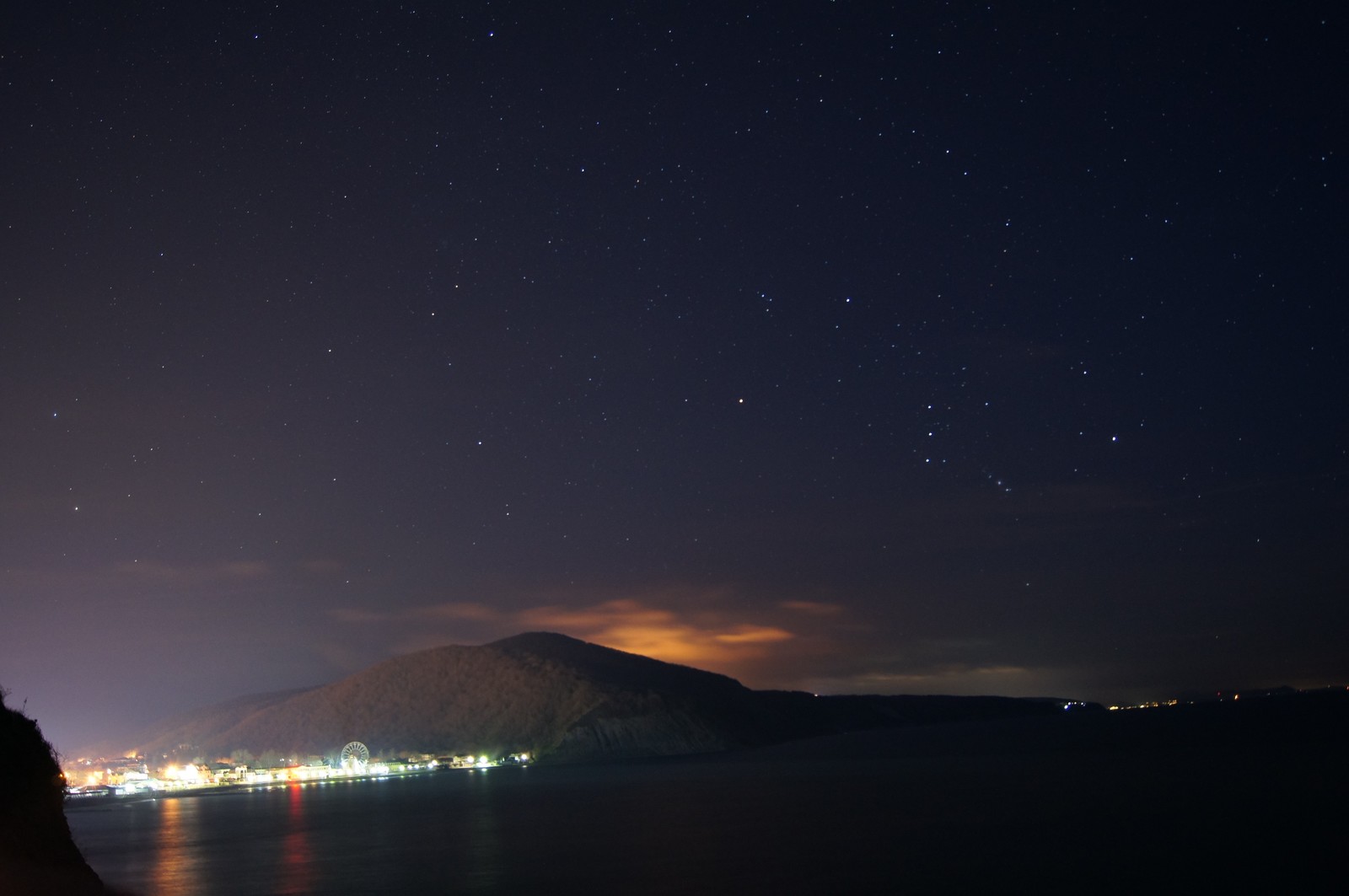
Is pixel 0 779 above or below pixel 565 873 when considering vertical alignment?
above

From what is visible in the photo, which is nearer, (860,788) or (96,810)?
(860,788)

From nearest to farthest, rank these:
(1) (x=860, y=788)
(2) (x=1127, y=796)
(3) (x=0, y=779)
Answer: (3) (x=0, y=779) < (2) (x=1127, y=796) < (1) (x=860, y=788)

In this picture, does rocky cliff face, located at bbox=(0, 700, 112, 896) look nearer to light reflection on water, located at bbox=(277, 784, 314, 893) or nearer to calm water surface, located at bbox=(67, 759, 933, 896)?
calm water surface, located at bbox=(67, 759, 933, 896)

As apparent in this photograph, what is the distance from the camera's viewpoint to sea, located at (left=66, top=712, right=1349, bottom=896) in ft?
140

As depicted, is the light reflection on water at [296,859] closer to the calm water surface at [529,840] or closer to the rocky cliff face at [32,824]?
the calm water surface at [529,840]

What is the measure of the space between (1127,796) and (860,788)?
23627 mm

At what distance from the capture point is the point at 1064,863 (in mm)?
44062

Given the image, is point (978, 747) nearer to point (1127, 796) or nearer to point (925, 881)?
point (1127, 796)

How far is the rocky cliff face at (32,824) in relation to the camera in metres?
27.5

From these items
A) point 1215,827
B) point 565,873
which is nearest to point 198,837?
point 565,873

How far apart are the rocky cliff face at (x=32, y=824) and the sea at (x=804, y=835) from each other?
1466 cm

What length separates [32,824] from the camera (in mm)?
29703

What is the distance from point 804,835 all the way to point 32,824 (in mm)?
38127

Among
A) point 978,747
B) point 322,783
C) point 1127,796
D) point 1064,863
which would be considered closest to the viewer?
point 1064,863
